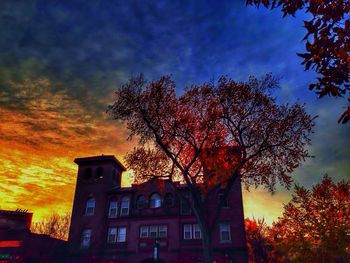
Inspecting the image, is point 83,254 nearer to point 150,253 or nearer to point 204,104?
point 150,253

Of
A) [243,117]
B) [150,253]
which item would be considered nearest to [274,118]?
[243,117]

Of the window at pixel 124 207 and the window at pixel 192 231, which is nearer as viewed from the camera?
the window at pixel 192 231

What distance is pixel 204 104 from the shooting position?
23.0m

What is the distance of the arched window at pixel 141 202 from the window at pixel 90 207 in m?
6.05

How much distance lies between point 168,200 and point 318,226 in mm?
17116

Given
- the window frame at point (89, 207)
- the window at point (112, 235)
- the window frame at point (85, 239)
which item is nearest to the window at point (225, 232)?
the window at point (112, 235)

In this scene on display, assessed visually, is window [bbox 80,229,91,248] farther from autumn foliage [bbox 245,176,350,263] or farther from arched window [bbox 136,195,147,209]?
autumn foliage [bbox 245,176,350,263]

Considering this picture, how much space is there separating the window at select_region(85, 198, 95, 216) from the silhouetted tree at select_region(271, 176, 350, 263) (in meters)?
22.9

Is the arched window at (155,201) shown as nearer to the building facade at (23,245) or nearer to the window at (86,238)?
the window at (86,238)

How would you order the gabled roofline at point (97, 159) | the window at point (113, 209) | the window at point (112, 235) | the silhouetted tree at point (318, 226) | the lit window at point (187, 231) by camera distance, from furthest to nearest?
the gabled roofline at point (97, 159) < the window at point (113, 209) < the window at point (112, 235) < the lit window at point (187, 231) < the silhouetted tree at point (318, 226)

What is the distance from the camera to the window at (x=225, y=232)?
3381 centimetres

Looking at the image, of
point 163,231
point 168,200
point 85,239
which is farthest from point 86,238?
point 168,200

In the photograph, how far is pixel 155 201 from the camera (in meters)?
38.2

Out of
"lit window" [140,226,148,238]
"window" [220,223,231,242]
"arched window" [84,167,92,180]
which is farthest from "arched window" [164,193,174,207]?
"arched window" [84,167,92,180]
